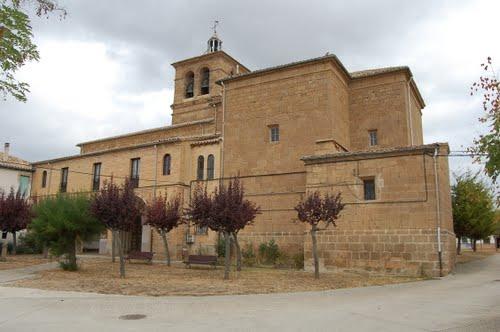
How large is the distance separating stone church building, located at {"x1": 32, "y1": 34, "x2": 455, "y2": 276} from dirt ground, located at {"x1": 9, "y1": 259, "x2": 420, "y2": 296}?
5.46 feet

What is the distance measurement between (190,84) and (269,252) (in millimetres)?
21359

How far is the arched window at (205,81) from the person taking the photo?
120 ft

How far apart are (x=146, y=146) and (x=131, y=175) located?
2.14 meters

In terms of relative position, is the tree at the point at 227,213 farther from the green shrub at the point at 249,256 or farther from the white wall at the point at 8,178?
the white wall at the point at 8,178

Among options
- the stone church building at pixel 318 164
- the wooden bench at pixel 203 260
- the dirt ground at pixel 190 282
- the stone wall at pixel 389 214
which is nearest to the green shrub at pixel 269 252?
the stone church building at pixel 318 164

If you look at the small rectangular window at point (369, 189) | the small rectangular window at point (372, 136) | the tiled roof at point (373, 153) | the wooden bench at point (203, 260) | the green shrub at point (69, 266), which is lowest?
the green shrub at point (69, 266)

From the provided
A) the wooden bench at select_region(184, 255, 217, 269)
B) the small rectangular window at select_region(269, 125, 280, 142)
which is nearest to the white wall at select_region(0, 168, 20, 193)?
the wooden bench at select_region(184, 255, 217, 269)

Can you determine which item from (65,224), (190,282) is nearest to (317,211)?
(190,282)

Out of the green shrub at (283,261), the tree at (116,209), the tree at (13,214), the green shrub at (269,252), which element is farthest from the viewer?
the tree at (13,214)

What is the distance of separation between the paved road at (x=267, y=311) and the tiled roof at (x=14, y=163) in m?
23.2

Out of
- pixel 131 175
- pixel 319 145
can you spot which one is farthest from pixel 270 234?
pixel 131 175

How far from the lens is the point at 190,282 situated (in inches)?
546

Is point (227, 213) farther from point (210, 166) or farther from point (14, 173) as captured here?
point (14, 173)

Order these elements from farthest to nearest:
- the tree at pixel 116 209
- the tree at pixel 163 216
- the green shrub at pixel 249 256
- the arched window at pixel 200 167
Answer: the arched window at pixel 200 167 < the green shrub at pixel 249 256 < the tree at pixel 163 216 < the tree at pixel 116 209
